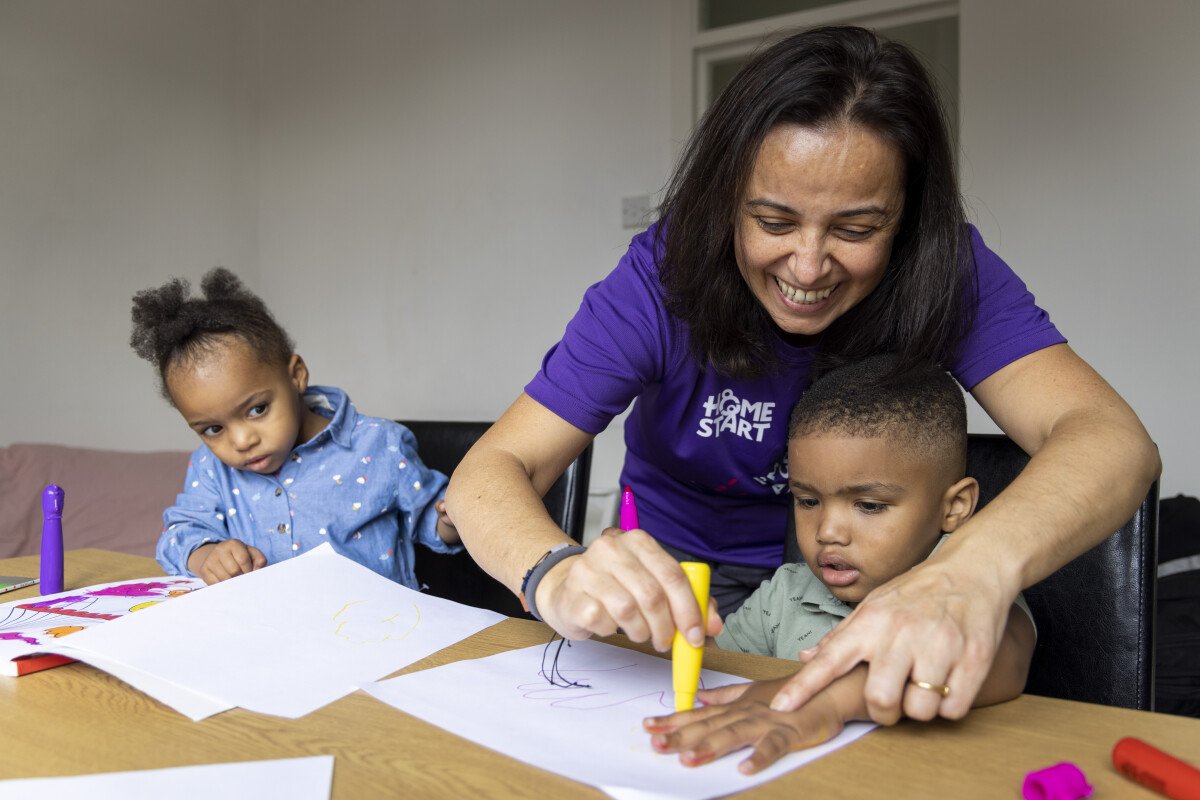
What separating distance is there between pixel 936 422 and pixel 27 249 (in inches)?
122

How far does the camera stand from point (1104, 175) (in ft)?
8.80

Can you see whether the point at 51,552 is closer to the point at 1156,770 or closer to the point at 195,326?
the point at 195,326

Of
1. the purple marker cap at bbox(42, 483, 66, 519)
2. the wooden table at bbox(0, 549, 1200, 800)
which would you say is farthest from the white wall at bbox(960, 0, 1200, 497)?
the purple marker cap at bbox(42, 483, 66, 519)

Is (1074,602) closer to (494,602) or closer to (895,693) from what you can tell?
(895,693)

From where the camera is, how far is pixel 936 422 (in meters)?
1.07

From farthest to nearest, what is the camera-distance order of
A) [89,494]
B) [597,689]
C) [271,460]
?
[89,494]
[271,460]
[597,689]

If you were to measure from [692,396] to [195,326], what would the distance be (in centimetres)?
83

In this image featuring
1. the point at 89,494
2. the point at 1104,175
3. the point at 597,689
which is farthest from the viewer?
the point at 89,494

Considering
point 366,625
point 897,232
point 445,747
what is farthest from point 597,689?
point 897,232

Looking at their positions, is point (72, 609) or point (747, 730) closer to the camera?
point (747, 730)

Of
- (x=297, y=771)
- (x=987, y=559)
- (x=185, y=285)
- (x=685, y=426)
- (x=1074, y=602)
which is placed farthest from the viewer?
(x=185, y=285)

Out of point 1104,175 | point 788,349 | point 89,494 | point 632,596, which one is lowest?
point 89,494

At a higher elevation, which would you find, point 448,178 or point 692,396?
point 448,178

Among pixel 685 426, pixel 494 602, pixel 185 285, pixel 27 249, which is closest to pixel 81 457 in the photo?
pixel 27 249
